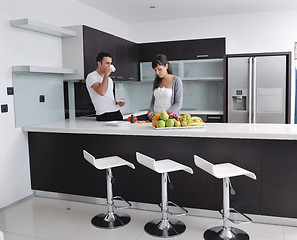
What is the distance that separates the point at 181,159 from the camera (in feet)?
10.5

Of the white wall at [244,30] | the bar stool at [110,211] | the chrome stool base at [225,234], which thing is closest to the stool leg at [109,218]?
the bar stool at [110,211]

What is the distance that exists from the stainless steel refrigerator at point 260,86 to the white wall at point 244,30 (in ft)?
1.44

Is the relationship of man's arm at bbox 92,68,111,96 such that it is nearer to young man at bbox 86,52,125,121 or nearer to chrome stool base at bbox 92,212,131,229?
young man at bbox 86,52,125,121

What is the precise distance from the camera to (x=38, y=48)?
390cm

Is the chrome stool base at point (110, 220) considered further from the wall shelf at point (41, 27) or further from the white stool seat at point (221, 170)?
the wall shelf at point (41, 27)

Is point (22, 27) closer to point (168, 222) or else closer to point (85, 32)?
point (85, 32)

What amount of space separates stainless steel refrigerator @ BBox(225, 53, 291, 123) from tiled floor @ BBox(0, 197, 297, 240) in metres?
2.61

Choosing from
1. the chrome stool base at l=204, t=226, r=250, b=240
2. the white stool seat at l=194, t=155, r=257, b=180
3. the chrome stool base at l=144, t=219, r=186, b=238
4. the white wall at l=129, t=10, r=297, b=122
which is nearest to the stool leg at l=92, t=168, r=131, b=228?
the chrome stool base at l=144, t=219, r=186, b=238

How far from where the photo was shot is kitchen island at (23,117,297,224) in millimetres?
2955

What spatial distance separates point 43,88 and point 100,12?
1.96 metres

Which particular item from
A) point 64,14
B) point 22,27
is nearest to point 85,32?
point 64,14

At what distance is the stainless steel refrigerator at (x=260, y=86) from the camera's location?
16.9ft

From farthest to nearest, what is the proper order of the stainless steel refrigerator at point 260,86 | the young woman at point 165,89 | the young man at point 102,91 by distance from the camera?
the stainless steel refrigerator at point 260,86
the young man at point 102,91
the young woman at point 165,89

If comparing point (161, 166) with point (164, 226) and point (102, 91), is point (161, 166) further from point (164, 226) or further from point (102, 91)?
point (102, 91)
